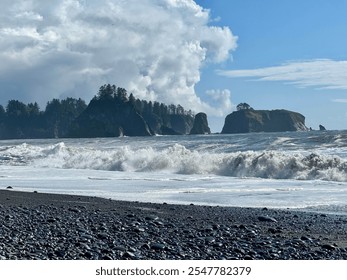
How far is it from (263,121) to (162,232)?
423ft

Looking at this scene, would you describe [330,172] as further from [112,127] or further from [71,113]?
[71,113]

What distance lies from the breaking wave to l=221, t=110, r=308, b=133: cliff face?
101m

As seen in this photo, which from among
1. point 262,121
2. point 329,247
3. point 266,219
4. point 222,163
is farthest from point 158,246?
point 262,121

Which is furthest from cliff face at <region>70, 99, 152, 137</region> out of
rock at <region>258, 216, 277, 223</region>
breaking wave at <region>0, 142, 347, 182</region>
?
rock at <region>258, 216, 277, 223</region>

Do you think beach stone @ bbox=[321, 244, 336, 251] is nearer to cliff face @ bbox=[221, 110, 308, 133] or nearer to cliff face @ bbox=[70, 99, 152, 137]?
cliff face @ bbox=[221, 110, 308, 133]

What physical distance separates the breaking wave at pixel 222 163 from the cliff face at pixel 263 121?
101 metres

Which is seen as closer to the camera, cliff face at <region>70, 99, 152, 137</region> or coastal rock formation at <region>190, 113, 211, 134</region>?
cliff face at <region>70, 99, 152, 137</region>

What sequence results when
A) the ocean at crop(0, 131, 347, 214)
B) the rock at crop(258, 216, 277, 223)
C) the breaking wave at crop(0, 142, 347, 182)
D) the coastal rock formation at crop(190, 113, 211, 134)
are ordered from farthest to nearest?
the coastal rock formation at crop(190, 113, 211, 134) → the breaking wave at crop(0, 142, 347, 182) → the ocean at crop(0, 131, 347, 214) → the rock at crop(258, 216, 277, 223)

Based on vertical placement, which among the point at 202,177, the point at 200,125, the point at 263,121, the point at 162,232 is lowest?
the point at 162,232

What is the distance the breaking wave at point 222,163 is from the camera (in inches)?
916

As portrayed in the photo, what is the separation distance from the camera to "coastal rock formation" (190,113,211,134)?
138 metres

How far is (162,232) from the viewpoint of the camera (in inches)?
353

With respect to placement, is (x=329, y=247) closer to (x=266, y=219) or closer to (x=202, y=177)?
(x=266, y=219)
